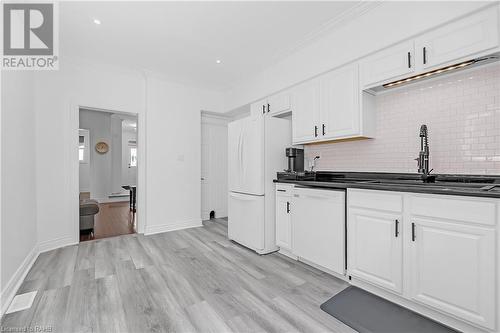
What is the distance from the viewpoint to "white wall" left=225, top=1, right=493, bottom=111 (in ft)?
6.15

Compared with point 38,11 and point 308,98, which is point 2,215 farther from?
point 308,98

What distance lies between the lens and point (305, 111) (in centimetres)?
299

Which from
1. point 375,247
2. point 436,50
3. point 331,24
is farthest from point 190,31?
point 375,247

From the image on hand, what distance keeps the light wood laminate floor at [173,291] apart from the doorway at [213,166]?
182 cm

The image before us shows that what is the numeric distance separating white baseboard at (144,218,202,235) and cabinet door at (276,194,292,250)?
6.43 ft

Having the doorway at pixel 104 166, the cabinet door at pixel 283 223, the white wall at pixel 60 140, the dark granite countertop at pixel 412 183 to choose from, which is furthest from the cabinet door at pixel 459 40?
the doorway at pixel 104 166

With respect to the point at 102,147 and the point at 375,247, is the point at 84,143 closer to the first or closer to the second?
the point at 102,147

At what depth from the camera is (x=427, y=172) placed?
2.05m

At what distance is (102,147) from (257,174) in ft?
19.6

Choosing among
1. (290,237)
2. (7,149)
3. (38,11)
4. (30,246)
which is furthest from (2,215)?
(290,237)

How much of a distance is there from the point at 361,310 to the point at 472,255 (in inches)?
32.8

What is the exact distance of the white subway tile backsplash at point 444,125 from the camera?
1857 mm

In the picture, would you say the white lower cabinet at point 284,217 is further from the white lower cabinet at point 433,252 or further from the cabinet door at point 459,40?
the cabinet door at point 459,40

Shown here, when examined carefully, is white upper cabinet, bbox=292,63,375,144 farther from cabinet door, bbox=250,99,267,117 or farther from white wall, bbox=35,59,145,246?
white wall, bbox=35,59,145,246
